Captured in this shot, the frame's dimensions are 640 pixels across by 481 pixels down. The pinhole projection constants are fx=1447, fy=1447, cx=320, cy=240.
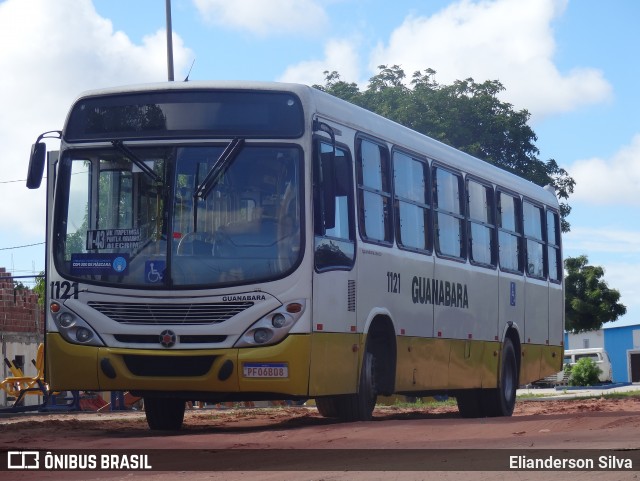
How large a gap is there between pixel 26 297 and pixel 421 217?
1393 inches

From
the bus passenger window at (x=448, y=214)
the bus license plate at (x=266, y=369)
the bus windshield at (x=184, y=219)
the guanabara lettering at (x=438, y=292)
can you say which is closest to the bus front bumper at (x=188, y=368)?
the bus license plate at (x=266, y=369)

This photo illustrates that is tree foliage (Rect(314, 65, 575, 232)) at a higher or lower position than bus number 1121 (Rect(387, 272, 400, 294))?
higher

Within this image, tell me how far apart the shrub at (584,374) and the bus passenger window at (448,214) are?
144 feet

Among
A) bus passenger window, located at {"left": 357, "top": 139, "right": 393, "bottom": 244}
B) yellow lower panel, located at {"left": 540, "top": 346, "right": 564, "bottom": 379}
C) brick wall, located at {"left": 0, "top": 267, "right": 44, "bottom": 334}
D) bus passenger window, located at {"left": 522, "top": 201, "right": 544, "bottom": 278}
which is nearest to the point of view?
bus passenger window, located at {"left": 357, "top": 139, "right": 393, "bottom": 244}

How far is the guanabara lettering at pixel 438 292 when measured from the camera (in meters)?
17.4

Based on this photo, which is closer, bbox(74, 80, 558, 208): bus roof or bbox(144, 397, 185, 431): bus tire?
bbox(74, 80, 558, 208): bus roof

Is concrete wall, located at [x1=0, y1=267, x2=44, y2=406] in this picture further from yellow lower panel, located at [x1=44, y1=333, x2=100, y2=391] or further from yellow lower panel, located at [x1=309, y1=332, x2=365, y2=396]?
yellow lower panel, located at [x1=309, y1=332, x2=365, y2=396]

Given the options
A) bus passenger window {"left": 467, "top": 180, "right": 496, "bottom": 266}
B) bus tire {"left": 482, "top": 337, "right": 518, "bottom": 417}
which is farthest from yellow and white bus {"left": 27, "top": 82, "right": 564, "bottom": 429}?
bus tire {"left": 482, "top": 337, "right": 518, "bottom": 417}

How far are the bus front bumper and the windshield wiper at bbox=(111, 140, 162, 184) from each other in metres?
1.72

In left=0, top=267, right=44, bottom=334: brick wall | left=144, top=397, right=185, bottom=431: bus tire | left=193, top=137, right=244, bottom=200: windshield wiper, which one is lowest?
left=144, top=397, right=185, bottom=431: bus tire

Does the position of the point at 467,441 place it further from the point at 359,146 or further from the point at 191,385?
the point at 359,146

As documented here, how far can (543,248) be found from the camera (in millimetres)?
24094

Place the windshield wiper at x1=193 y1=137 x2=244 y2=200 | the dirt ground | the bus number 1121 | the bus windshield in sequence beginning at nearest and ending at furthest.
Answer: the dirt ground < the bus windshield < the windshield wiper at x1=193 y1=137 x2=244 y2=200 < the bus number 1121

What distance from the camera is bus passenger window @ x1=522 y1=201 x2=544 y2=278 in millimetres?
23031
